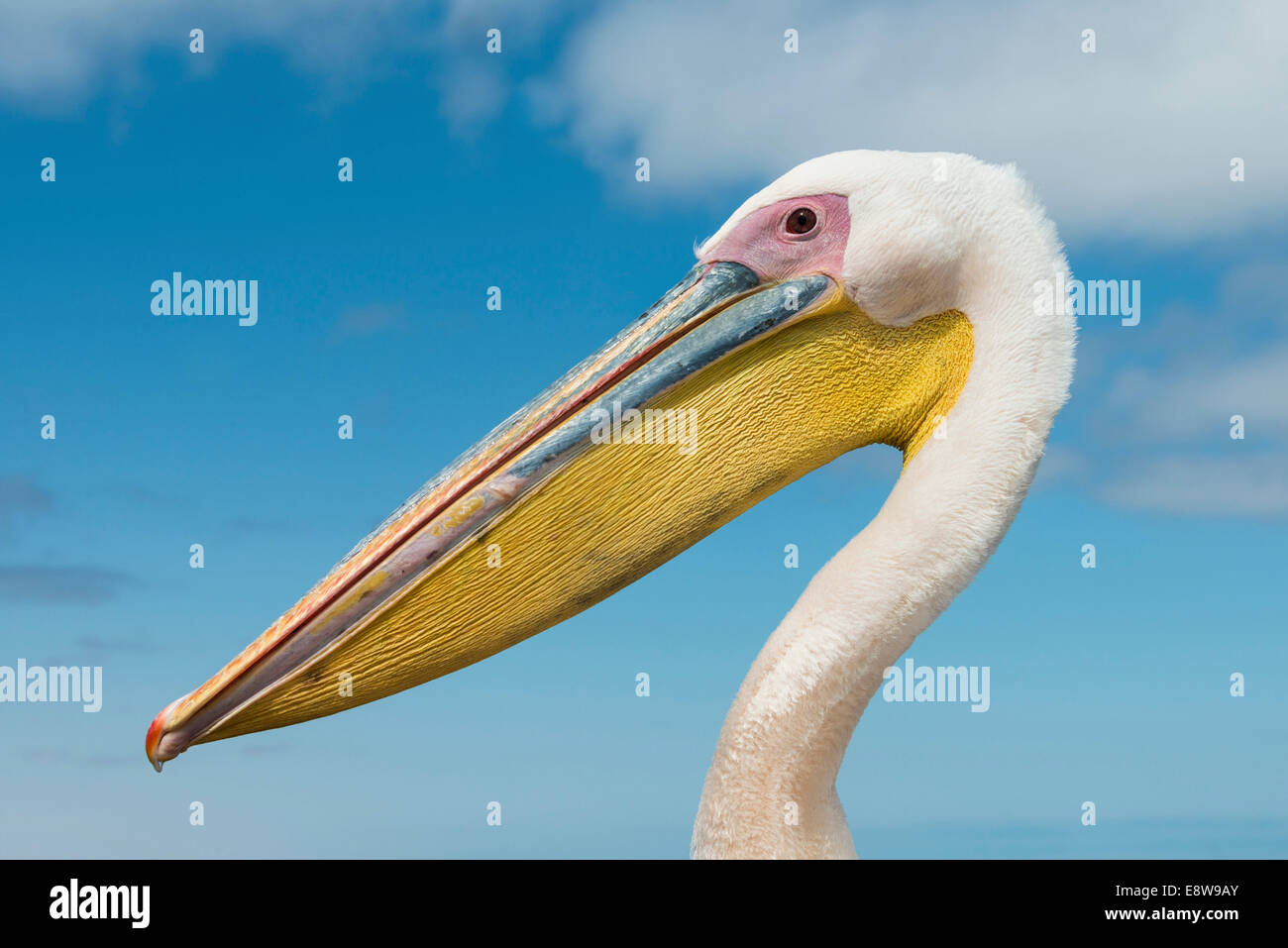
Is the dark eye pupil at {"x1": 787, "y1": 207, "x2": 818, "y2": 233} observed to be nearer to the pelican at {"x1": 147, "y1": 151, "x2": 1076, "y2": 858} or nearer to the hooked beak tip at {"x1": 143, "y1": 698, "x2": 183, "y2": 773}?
the pelican at {"x1": 147, "y1": 151, "x2": 1076, "y2": 858}

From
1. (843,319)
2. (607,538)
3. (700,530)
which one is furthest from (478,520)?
(843,319)

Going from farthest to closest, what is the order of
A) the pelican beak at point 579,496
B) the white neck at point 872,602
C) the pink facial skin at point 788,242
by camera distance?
the pink facial skin at point 788,242 < the pelican beak at point 579,496 < the white neck at point 872,602

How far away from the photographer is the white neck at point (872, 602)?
3795 mm

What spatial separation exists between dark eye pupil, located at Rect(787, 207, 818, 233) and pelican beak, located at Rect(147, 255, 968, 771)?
0.22 metres

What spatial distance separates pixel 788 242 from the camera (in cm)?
426

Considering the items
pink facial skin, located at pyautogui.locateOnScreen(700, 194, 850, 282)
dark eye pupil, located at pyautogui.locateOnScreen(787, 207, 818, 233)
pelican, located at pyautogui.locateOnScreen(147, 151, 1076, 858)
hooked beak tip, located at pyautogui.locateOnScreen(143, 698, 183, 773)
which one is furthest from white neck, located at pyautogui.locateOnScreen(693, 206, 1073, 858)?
hooked beak tip, located at pyautogui.locateOnScreen(143, 698, 183, 773)

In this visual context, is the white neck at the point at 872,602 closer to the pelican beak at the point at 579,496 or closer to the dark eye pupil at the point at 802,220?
the pelican beak at the point at 579,496

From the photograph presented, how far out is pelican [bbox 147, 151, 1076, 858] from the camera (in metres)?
3.83

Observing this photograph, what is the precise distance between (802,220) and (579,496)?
1.42 meters

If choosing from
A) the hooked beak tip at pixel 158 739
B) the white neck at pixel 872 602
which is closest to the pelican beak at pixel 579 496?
the hooked beak tip at pixel 158 739

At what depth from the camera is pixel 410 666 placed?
4.01m

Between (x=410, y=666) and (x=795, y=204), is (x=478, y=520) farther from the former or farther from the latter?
(x=795, y=204)

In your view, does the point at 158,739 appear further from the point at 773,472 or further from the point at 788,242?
the point at 788,242

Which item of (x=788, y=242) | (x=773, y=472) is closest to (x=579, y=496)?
(x=773, y=472)
